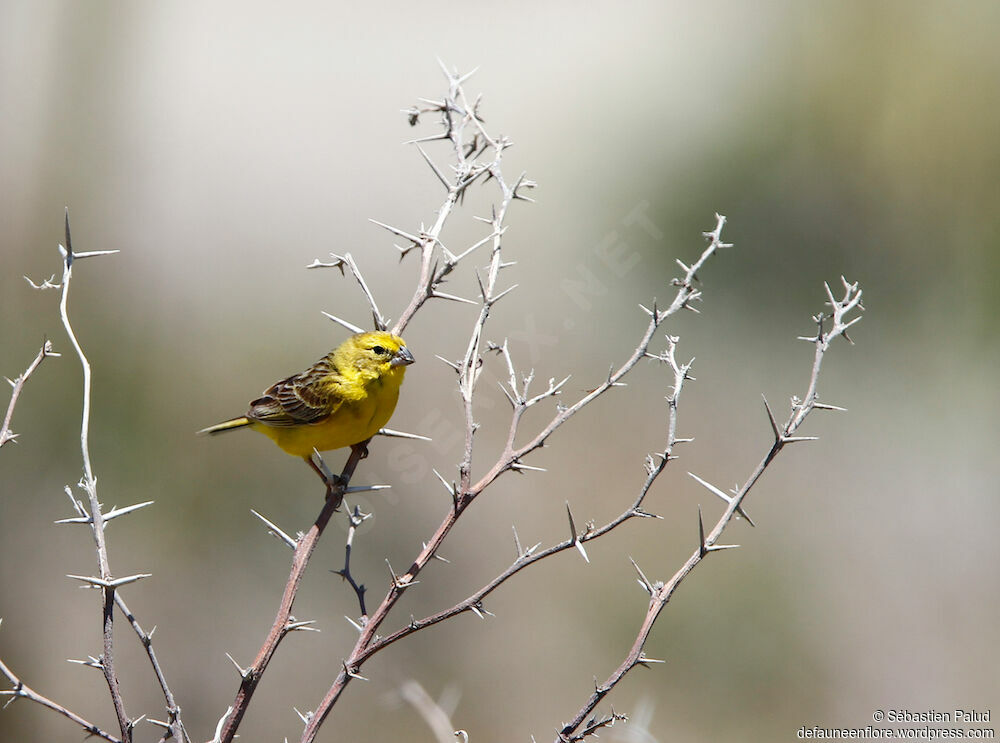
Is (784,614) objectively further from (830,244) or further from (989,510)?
(830,244)

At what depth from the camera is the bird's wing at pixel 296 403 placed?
3.88 meters

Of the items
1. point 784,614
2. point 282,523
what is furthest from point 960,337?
point 282,523

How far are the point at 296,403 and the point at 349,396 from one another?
1.23 feet

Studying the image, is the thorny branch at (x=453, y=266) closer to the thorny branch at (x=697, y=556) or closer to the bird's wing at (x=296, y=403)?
the thorny branch at (x=697, y=556)

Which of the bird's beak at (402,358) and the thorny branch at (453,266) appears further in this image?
the bird's beak at (402,358)

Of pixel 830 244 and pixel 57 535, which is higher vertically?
pixel 830 244

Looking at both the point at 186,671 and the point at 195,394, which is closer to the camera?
the point at 186,671

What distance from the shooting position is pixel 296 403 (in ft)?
13.3

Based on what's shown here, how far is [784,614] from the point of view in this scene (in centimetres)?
817

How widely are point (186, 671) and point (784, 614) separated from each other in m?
5.59

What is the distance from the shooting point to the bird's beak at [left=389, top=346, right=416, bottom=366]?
358 centimetres
